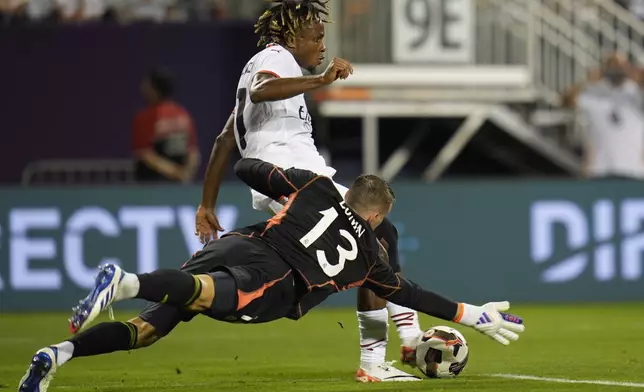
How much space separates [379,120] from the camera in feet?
70.1

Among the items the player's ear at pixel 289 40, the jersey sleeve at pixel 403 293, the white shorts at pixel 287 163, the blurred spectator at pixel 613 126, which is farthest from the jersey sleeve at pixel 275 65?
the blurred spectator at pixel 613 126

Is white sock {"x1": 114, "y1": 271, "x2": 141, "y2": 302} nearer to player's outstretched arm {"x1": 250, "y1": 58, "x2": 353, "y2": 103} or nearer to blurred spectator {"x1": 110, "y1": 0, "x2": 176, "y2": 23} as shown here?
player's outstretched arm {"x1": 250, "y1": 58, "x2": 353, "y2": 103}

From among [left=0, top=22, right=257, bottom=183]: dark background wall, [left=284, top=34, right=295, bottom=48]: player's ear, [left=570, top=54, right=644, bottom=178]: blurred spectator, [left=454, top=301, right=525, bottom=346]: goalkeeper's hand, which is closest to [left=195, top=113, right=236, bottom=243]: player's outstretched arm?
[left=284, top=34, right=295, bottom=48]: player's ear

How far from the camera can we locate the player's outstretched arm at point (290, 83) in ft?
25.5

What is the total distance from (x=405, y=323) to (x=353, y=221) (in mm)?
1384

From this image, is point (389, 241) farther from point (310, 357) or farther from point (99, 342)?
point (310, 357)

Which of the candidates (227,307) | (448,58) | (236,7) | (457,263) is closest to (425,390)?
(227,307)

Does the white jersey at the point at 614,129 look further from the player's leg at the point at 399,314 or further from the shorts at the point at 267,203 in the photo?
the shorts at the point at 267,203

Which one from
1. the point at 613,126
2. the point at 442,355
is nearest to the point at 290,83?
the point at 442,355

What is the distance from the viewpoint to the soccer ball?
28.5 feet

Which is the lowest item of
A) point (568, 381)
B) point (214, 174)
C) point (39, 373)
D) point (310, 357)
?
point (310, 357)

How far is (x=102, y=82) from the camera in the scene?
64.3 feet

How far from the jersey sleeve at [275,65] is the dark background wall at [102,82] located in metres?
10.9

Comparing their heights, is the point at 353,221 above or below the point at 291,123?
below
